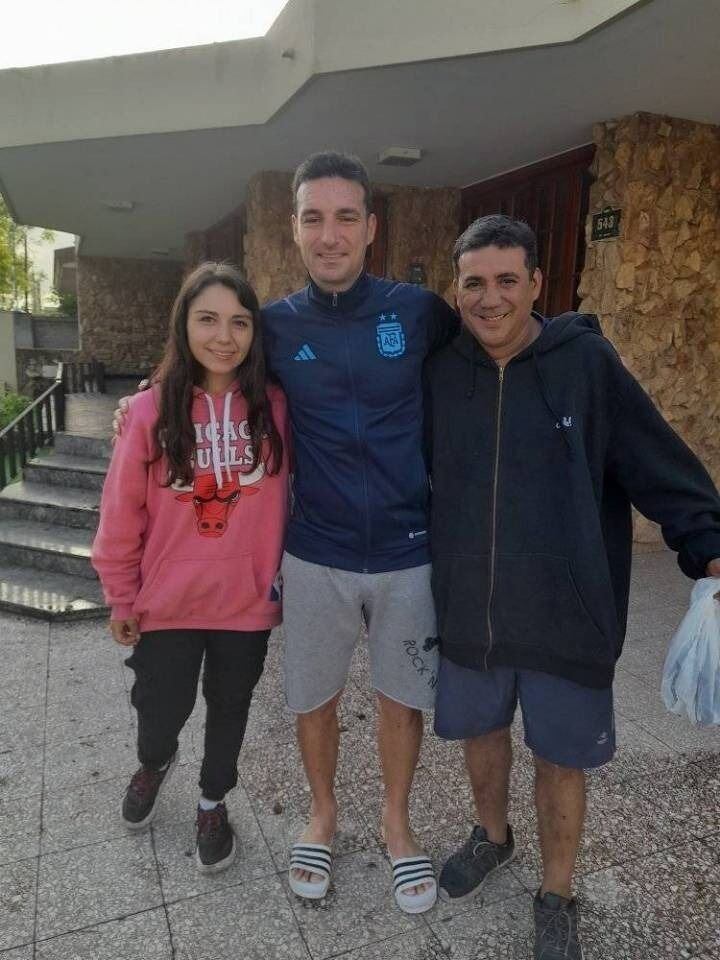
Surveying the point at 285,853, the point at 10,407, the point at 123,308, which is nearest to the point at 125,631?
the point at 285,853

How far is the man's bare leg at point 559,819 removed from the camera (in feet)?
5.84

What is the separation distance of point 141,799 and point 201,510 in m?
1.08

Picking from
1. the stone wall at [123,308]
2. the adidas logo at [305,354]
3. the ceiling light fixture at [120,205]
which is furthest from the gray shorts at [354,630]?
the stone wall at [123,308]

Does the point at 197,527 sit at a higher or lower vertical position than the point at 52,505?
higher

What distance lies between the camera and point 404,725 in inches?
79.5

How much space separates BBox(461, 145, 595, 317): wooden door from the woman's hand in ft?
16.2

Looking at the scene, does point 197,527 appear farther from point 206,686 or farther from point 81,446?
point 81,446

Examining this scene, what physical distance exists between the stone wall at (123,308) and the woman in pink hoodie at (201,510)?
13.0 m

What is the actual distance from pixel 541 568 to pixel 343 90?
3.94 meters

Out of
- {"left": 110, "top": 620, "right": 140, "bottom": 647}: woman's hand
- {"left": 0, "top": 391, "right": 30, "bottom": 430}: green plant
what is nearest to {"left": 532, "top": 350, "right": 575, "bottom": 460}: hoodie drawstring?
{"left": 110, "top": 620, "right": 140, "bottom": 647}: woman's hand

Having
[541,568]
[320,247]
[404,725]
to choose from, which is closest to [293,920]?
[404,725]

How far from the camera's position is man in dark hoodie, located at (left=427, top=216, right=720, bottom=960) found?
1669 mm

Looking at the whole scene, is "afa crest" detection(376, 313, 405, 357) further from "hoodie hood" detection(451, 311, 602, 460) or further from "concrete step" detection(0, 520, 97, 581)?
"concrete step" detection(0, 520, 97, 581)

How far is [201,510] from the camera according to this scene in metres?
1.97
